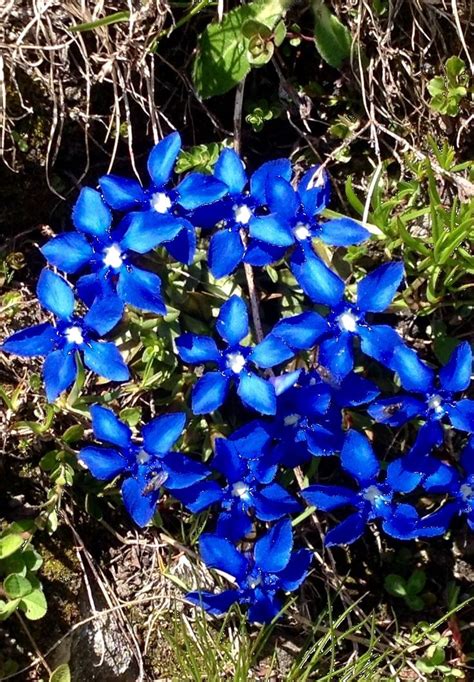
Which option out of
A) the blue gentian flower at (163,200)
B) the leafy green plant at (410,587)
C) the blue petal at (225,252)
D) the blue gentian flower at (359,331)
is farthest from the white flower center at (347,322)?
the leafy green plant at (410,587)

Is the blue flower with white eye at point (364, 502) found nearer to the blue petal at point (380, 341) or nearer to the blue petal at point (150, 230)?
the blue petal at point (380, 341)

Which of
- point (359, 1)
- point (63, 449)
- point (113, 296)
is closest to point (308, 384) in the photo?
point (113, 296)

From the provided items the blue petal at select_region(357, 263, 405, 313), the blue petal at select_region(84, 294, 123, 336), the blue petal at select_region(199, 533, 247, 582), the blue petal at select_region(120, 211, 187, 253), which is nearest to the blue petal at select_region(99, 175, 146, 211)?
the blue petal at select_region(120, 211, 187, 253)

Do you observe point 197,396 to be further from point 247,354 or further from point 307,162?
point 307,162

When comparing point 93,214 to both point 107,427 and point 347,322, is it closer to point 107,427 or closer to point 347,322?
point 107,427

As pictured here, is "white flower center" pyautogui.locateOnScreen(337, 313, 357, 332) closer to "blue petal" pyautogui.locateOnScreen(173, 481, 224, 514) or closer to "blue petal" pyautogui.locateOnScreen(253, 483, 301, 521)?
"blue petal" pyautogui.locateOnScreen(253, 483, 301, 521)

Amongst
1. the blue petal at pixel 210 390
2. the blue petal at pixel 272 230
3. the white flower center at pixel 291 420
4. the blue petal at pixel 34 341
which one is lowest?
the white flower center at pixel 291 420
